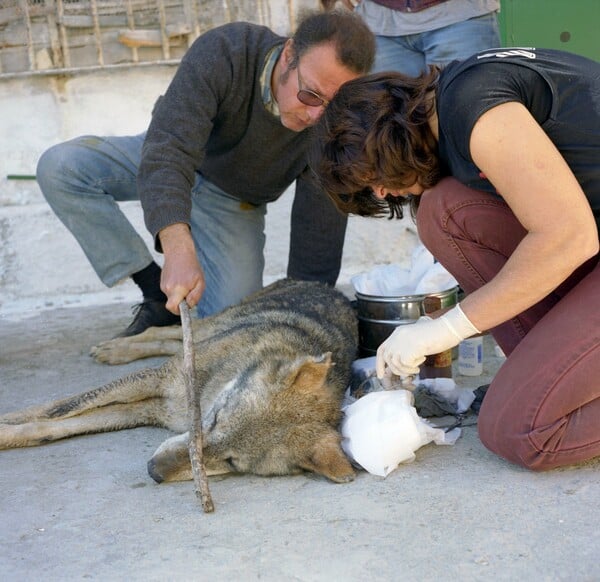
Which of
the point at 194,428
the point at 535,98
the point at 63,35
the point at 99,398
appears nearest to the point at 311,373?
the point at 194,428

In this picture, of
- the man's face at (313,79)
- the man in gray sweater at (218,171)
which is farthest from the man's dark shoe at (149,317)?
the man's face at (313,79)

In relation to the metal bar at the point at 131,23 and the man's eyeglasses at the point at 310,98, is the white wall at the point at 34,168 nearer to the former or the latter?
the metal bar at the point at 131,23

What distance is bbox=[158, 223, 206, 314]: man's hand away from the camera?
3654 millimetres

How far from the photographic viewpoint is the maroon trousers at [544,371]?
3021mm

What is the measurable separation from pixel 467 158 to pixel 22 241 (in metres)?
4.94

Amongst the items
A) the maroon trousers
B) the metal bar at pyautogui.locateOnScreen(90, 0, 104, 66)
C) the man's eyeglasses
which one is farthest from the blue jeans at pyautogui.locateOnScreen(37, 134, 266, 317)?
the maroon trousers

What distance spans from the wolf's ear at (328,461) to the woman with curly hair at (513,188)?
0.38 meters

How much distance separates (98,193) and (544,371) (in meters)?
3.17

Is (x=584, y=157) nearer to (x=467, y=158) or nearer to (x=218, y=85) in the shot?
(x=467, y=158)

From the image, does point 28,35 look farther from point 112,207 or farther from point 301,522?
point 301,522

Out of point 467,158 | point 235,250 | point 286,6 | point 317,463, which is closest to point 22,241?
point 235,250

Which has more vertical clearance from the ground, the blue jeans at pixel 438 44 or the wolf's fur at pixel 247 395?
the blue jeans at pixel 438 44

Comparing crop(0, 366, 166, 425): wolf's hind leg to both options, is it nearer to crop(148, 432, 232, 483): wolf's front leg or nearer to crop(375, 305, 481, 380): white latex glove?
crop(148, 432, 232, 483): wolf's front leg

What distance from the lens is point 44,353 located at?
215 inches
